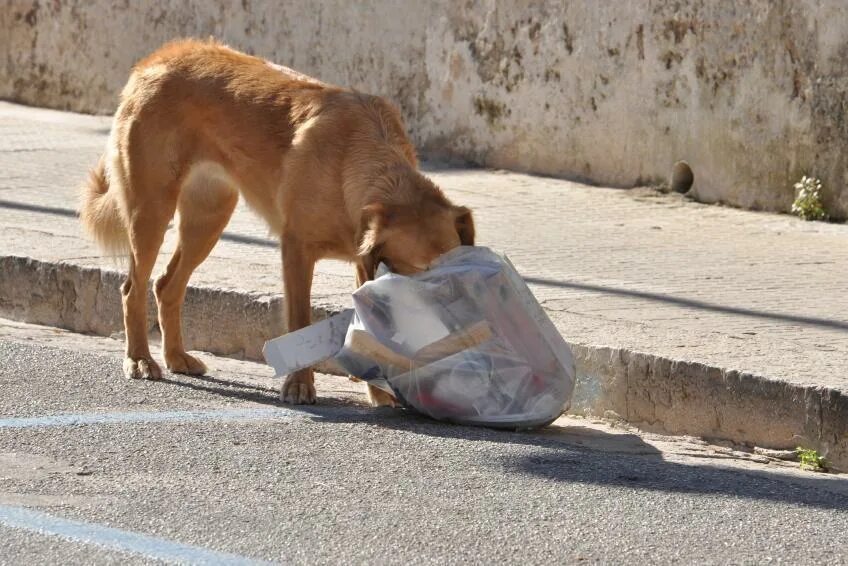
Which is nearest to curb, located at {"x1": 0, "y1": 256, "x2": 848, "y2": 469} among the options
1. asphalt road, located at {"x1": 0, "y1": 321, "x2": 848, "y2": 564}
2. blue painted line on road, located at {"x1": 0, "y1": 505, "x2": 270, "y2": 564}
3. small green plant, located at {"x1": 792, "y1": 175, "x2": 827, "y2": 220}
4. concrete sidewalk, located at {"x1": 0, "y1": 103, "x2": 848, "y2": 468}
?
concrete sidewalk, located at {"x1": 0, "y1": 103, "x2": 848, "y2": 468}

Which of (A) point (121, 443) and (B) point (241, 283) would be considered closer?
(A) point (121, 443)

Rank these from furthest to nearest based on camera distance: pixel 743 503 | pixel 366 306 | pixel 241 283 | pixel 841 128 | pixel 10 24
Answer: pixel 10 24 → pixel 841 128 → pixel 241 283 → pixel 366 306 → pixel 743 503

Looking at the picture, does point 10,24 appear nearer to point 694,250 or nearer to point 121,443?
point 694,250

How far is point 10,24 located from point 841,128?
31.3 ft

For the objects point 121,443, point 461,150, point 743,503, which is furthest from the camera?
point 461,150

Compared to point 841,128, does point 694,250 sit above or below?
below

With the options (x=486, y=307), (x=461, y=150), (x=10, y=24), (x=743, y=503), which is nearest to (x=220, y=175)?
(x=486, y=307)

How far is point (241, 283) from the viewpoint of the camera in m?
7.97

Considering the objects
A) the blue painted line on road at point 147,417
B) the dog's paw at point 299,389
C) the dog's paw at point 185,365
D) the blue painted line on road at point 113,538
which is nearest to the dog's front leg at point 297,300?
the dog's paw at point 299,389

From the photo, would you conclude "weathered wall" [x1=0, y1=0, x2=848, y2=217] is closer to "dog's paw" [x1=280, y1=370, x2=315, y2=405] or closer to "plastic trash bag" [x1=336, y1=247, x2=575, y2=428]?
"plastic trash bag" [x1=336, y1=247, x2=575, y2=428]

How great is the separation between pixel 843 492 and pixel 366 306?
184cm

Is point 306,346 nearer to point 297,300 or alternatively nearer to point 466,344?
point 297,300

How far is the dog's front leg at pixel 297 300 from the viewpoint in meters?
6.52

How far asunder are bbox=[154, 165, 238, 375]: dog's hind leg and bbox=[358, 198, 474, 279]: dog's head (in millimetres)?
1292
